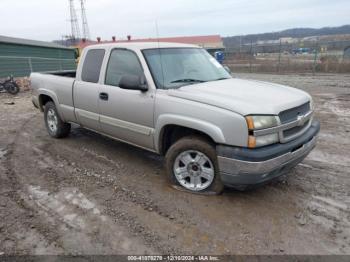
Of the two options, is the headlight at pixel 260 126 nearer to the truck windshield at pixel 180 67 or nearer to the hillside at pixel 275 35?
the truck windshield at pixel 180 67

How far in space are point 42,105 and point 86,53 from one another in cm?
208

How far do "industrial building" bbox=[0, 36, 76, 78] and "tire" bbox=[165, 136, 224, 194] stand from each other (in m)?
16.9

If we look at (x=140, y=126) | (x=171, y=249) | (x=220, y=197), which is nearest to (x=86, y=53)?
(x=140, y=126)

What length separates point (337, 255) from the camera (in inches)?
105

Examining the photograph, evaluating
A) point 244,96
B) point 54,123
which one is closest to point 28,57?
point 54,123

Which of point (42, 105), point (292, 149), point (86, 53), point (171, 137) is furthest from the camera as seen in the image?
point (42, 105)

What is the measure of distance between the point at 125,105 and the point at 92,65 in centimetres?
120

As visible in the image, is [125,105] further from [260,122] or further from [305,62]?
[305,62]

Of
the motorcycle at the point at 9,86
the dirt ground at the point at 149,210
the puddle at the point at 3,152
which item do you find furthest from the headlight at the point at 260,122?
the motorcycle at the point at 9,86

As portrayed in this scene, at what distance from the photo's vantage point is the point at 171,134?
13.1 feet

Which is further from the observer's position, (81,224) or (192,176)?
(192,176)

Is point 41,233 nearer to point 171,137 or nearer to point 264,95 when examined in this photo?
point 171,137

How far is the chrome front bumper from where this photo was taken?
310 centimetres

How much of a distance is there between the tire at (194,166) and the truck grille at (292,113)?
85cm
